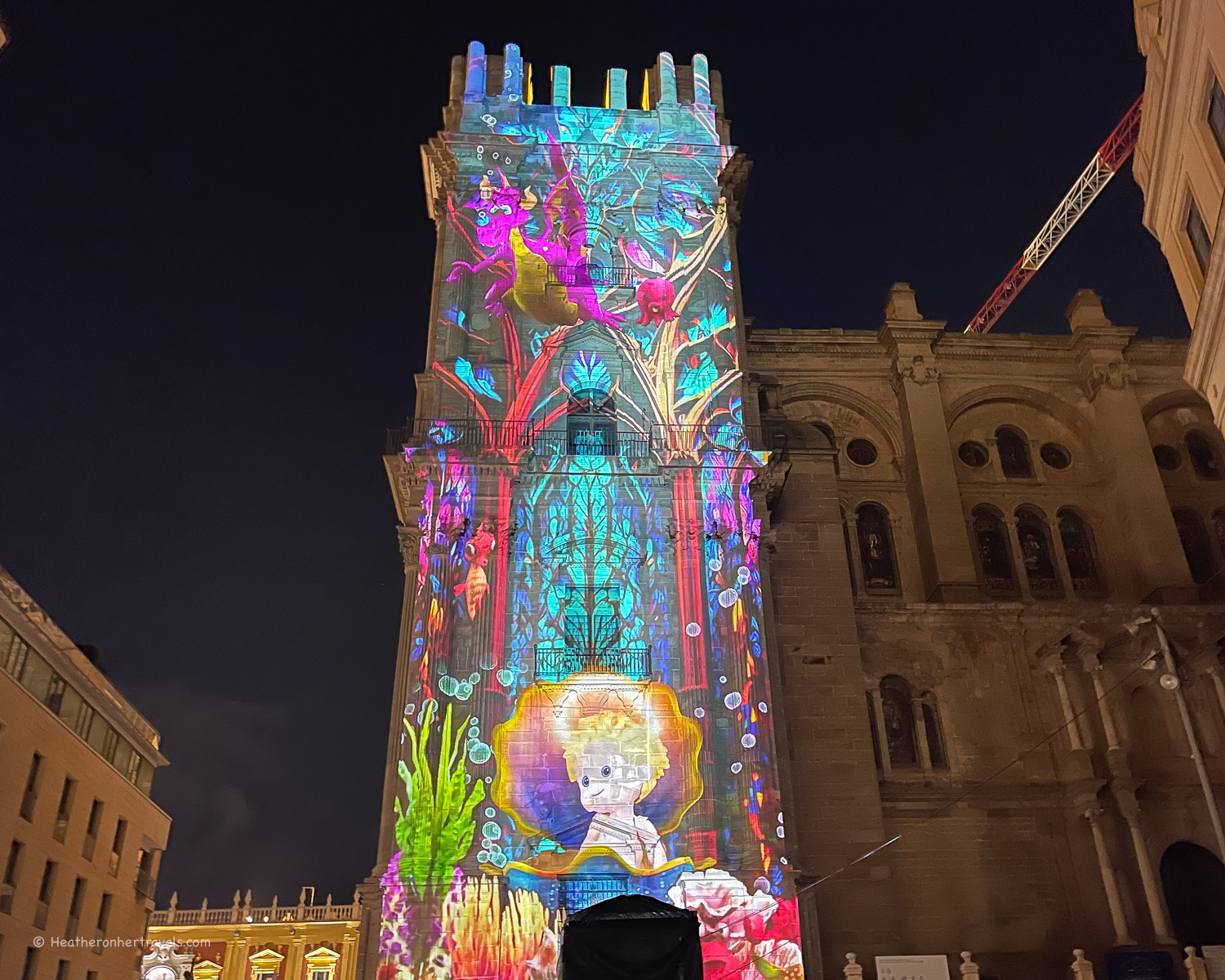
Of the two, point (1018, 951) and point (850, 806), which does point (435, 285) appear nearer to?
point (850, 806)

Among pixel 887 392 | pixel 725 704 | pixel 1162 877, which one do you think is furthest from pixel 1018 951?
pixel 887 392

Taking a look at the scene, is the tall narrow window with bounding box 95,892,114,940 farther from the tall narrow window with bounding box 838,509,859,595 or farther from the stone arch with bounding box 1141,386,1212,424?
the stone arch with bounding box 1141,386,1212,424

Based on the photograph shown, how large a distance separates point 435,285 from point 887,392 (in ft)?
57.2

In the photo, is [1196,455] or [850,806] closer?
[850,806]

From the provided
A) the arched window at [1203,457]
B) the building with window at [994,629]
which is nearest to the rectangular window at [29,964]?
the building with window at [994,629]

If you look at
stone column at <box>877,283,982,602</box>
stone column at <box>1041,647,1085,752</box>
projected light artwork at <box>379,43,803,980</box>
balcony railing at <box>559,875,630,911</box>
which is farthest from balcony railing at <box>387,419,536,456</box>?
stone column at <box>1041,647,1085,752</box>

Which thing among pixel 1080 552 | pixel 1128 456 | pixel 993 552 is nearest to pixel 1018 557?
pixel 993 552

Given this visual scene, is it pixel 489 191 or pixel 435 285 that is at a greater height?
pixel 489 191

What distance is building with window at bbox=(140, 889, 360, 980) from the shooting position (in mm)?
64438

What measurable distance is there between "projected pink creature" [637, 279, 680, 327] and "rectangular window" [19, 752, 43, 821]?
2326 centimetres

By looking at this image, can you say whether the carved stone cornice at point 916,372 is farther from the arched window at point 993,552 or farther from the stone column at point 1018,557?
the stone column at point 1018,557

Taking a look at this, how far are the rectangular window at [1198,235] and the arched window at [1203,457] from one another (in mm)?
21119

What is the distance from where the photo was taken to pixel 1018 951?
94.7 ft

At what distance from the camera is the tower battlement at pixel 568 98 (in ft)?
110
